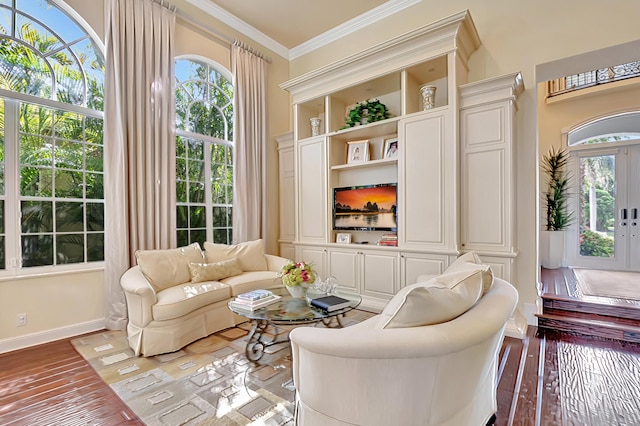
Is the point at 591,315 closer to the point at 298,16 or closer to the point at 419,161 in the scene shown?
the point at 419,161

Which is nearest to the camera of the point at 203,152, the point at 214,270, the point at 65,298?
the point at 65,298

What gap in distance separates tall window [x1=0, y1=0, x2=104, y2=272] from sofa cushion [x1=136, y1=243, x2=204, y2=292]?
80 cm

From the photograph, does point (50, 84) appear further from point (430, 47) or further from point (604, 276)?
point (604, 276)

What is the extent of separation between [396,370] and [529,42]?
12.5 feet

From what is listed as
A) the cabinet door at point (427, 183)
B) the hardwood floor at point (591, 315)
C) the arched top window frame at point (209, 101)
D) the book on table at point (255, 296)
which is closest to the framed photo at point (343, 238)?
the cabinet door at point (427, 183)

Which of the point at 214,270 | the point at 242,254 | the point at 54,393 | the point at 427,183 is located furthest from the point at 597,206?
the point at 54,393

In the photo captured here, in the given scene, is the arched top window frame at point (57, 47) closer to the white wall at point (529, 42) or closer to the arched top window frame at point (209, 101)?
the arched top window frame at point (209, 101)

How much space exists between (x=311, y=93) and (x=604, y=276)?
577 centimetres

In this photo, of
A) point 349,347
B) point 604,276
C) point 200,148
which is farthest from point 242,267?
point 604,276

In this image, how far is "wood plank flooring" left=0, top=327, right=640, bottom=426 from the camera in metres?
1.92

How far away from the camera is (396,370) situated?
1240 mm

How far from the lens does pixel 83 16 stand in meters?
3.29

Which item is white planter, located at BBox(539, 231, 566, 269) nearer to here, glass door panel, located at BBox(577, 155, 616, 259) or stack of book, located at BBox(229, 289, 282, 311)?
glass door panel, located at BBox(577, 155, 616, 259)

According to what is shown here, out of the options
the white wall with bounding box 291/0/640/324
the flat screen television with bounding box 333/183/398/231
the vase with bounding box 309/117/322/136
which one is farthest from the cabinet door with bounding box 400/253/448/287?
the vase with bounding box 309/117/322/136
